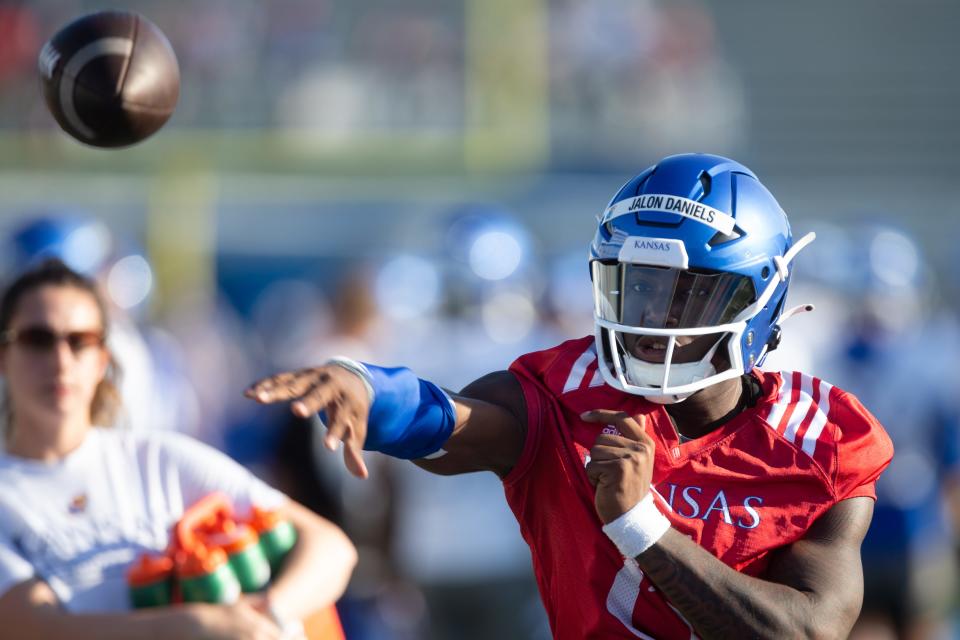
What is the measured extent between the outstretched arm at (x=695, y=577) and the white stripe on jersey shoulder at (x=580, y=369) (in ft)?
0.56

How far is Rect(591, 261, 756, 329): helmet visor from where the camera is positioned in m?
2.88

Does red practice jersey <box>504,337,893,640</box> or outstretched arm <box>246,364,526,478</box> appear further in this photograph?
red practice jersey <box>504,337,893,640</box>

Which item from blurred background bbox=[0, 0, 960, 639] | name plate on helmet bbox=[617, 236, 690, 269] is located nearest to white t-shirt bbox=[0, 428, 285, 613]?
name plate on helmet bbox=[617, 236, 690, 269]

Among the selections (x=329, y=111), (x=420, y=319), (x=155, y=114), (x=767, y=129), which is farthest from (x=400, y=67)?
(x=155, y=114)

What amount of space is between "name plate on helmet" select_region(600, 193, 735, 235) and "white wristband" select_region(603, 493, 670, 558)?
61cm

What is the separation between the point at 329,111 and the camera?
16.4 meters

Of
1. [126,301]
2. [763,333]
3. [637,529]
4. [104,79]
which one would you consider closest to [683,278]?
[763,333]

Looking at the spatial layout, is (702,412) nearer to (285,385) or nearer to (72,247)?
(285,385)

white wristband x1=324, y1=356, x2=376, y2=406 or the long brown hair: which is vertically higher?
white wristband x1=324, y1=356, x2=376, y2=406

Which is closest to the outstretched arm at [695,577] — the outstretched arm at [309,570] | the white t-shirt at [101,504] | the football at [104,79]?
the outstretched arm at [309,570]

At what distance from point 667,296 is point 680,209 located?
19cm

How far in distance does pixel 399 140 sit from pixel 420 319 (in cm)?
793

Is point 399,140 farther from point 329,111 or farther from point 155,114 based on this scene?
point 155,114

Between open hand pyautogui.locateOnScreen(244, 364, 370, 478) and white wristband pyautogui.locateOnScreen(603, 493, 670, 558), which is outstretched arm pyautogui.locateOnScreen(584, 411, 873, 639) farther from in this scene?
open hand pyautogui.locateOnScreen(244, 364, 370, 478)
